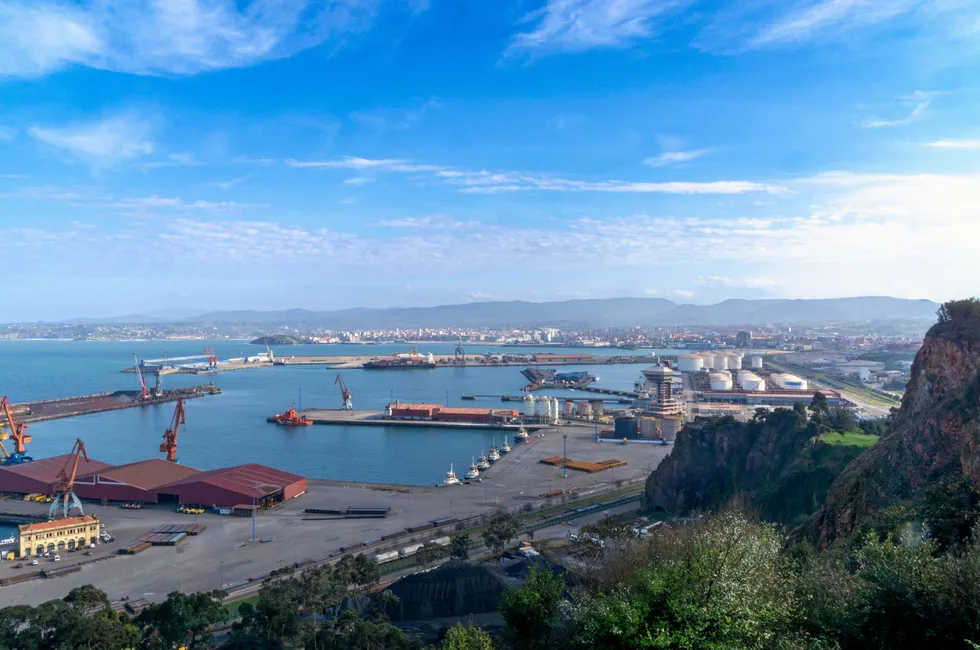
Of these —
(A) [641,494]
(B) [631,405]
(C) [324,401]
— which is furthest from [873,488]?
(C) [324,401]

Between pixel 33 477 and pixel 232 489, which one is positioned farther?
pixel 33 477

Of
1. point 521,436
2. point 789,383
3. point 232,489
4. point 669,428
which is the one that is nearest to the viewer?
point 232,489

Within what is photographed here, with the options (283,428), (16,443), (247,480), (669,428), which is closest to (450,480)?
(247,480)

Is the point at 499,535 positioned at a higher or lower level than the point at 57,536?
higher

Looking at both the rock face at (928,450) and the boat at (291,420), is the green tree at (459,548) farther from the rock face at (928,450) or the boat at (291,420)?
the boat at (291,420)

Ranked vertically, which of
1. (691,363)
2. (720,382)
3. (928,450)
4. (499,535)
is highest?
(928,450)

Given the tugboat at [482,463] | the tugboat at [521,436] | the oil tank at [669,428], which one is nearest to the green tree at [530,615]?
the tugboat at [482,463]

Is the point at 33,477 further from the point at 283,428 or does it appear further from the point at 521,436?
the point at 521,436

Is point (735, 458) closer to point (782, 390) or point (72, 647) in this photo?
point (72, 647)
